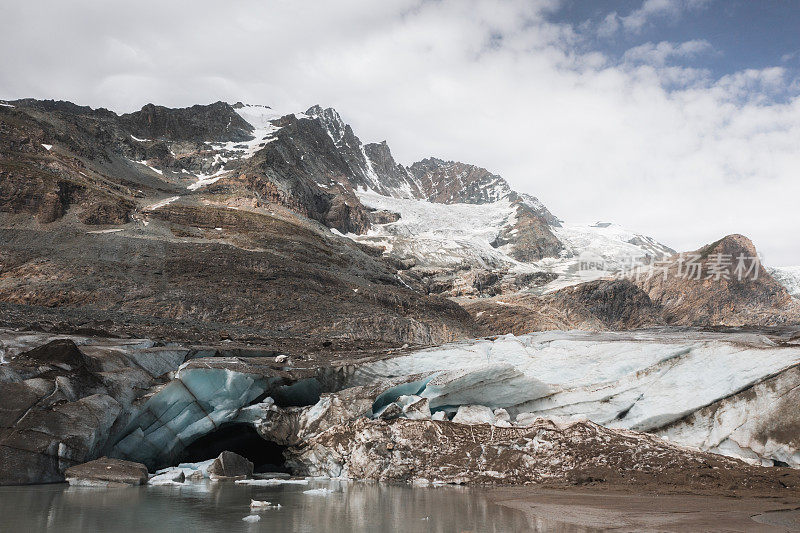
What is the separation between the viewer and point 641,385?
13.0 m

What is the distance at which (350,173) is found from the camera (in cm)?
19212

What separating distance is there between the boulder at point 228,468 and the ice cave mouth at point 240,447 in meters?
1.45

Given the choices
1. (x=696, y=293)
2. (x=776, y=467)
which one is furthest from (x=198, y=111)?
(x=776, y=467)

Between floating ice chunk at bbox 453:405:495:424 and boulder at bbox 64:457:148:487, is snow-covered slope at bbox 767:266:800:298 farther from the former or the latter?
boulder at bbox 64:457:148:487

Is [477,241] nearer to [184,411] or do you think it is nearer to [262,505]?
[184,411]

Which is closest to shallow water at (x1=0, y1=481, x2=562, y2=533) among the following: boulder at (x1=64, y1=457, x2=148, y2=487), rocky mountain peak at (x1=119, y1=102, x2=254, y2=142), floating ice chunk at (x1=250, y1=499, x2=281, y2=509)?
floating ice chunk at (x1=250, y1=499, x2=281, y2=509)

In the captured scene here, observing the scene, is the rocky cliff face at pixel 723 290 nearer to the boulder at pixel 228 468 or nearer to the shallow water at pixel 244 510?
the boulder at pixel 228 468

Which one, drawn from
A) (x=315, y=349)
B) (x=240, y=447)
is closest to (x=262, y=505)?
(x=240, y=447)

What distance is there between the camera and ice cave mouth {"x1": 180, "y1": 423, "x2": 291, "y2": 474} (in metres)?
14.9

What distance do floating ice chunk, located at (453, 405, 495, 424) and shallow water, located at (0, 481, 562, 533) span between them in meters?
2.24

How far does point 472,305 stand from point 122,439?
77.4 metres

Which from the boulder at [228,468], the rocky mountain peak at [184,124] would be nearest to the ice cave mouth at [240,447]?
the boulder at [228,468]

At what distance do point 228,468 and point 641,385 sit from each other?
35.6 feet

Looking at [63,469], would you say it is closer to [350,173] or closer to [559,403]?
[559,403]
